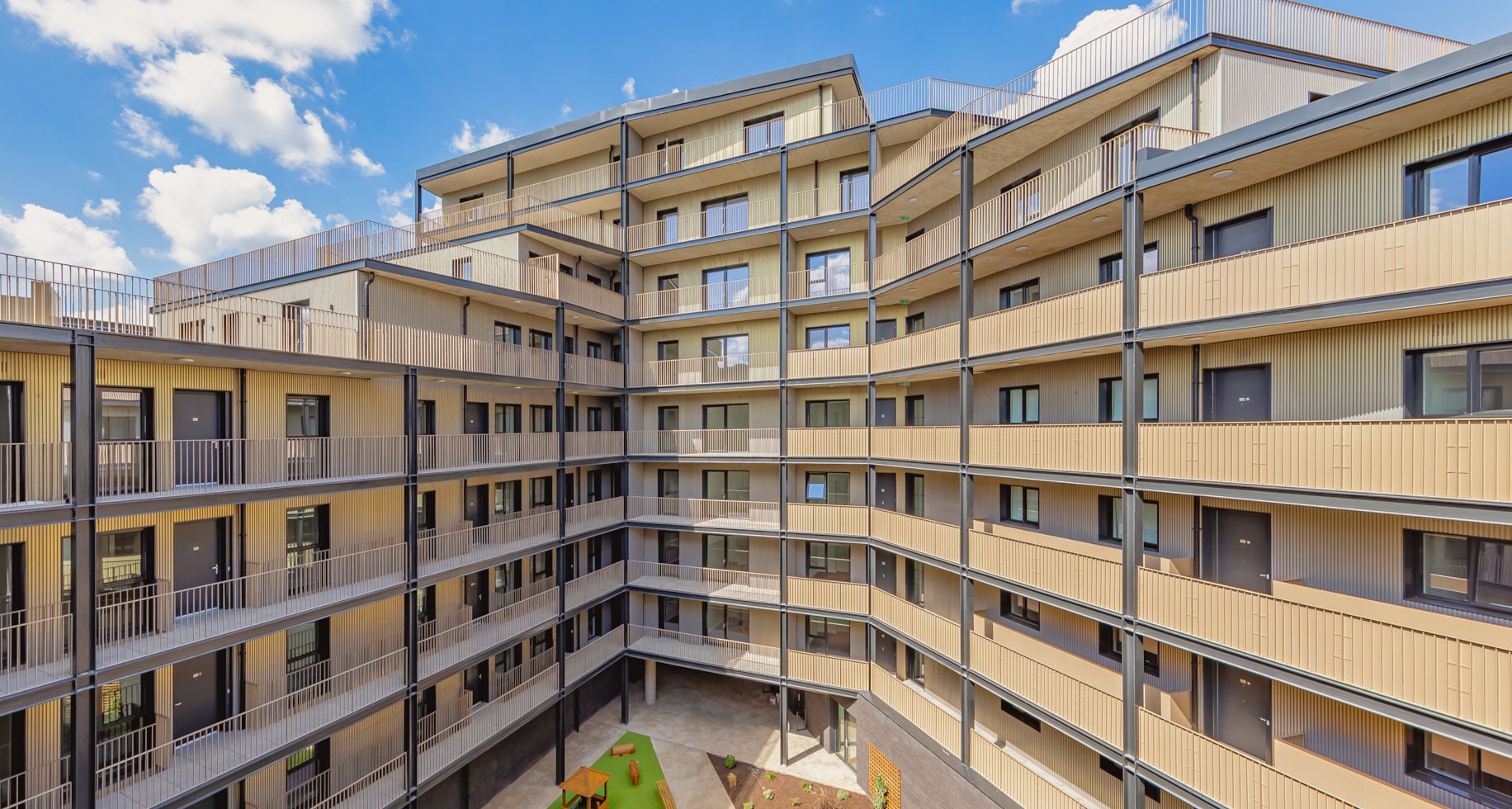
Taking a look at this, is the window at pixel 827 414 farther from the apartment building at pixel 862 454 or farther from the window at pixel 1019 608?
the window at pixel 1019 608

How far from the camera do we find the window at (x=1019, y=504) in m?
14.3

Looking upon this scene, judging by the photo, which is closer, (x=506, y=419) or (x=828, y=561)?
(x=506, y=419)

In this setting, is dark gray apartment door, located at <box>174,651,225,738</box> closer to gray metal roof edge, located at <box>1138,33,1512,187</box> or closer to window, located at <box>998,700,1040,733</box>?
window, located at <box>998,700,1040,733</box>

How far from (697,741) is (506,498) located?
1015cm

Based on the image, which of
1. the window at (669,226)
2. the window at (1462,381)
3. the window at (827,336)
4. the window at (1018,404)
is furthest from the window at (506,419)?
the window at (1462,381)

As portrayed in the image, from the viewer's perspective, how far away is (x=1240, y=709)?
9969 mm

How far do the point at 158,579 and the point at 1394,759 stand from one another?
20999 mm

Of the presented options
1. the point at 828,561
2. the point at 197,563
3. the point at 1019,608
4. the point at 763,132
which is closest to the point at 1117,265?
the point at 1019,608

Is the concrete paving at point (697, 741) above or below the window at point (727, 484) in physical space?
below

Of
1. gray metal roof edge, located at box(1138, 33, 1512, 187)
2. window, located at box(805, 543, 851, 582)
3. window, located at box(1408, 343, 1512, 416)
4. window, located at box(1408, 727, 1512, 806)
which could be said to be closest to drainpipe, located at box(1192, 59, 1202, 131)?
gray metal roof edge, located at box(1138, 33, 1512, 187)

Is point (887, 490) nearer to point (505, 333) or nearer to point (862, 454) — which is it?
point (862, 454)

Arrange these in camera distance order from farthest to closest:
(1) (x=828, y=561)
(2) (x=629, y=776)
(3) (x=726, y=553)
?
Answer: (3) (x=726, y=553) → (1) (x=828, y=561) → (2) (x=629, y=776)

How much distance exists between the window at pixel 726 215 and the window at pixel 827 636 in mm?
14089

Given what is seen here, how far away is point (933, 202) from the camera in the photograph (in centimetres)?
1695
